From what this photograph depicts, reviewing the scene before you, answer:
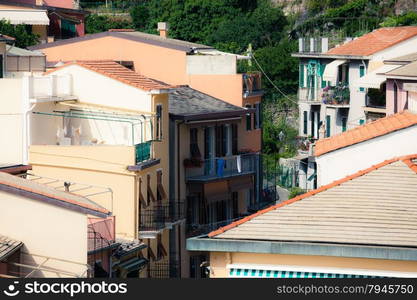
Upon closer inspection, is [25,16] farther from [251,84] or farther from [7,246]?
[7,246]

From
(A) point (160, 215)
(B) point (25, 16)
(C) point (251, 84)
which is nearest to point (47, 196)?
(A) point (160, 215)

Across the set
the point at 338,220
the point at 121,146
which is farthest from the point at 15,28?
the point at 338,220

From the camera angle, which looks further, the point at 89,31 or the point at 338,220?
the point at 89,31

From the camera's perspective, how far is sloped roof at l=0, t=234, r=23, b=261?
3400 cm

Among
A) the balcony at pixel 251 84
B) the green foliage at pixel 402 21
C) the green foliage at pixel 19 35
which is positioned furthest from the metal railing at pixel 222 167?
the green foliage at pixel 402 21

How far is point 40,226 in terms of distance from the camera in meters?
35.4

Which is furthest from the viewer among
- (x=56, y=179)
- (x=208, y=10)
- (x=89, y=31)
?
(x=208, y=10)

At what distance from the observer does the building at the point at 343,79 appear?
74125mm

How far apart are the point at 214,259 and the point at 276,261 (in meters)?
1.05

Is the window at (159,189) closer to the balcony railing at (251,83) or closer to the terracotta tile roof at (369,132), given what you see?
the balcony railing at (251,83)

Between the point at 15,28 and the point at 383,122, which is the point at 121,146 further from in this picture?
the point at 15,28

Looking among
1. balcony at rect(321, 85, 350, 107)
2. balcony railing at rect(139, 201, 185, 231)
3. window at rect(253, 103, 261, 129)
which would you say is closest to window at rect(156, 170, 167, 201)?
balcony railing at rect(139, 201, 185, 231)

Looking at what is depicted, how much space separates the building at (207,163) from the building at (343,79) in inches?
371

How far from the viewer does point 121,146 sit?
48.6 meters
